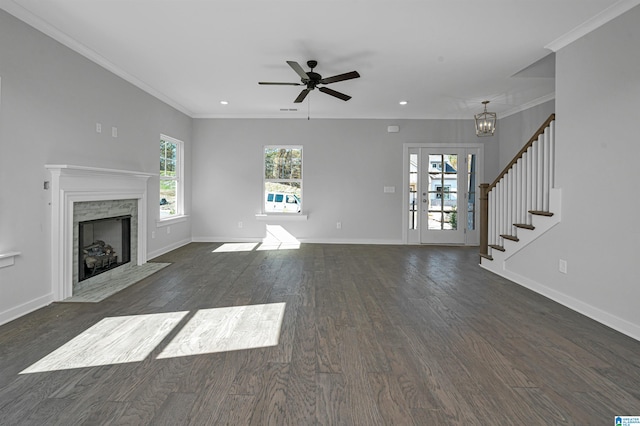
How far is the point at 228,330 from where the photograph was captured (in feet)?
8.38

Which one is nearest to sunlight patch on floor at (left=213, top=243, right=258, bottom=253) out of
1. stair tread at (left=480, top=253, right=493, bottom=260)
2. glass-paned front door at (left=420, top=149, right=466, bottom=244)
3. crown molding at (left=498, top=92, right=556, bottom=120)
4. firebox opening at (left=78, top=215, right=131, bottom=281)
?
firebox opening at (left=78, top=215, right=131, bottom=281)

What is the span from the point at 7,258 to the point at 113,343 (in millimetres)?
1328

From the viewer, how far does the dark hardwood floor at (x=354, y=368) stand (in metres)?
1.60

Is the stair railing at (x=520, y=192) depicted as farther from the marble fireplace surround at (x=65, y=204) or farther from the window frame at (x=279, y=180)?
the marble fireplace surround at (x=65, y=204)

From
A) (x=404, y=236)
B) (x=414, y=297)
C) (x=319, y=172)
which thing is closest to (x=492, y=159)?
(x=404, y=236)

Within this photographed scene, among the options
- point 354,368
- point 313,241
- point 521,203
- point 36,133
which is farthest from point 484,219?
point 36,133

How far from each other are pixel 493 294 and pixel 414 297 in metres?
0.88

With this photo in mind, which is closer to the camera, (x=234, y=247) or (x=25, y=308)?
(x=25, y=308)

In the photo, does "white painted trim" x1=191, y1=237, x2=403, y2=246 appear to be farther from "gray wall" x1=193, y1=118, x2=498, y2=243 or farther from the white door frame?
the white door frame

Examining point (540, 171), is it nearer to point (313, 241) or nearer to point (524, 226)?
point (524, 226)

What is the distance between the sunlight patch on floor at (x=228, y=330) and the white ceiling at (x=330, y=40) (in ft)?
8.76

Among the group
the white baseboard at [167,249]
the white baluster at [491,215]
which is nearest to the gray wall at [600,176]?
the white baluster at [491,215]

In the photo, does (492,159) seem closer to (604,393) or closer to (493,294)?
(493,294)

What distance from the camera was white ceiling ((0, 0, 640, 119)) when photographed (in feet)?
9.46
